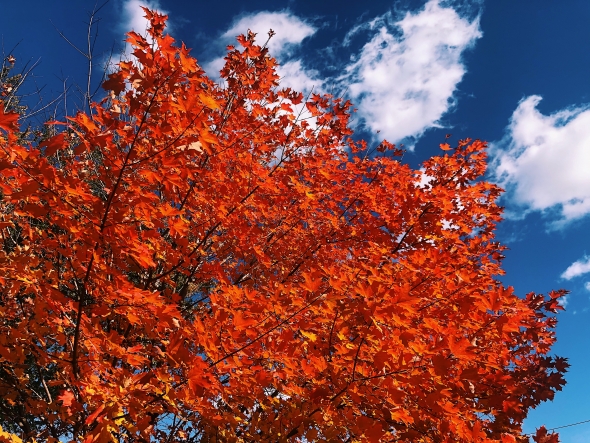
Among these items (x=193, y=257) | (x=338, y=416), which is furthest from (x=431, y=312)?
(x=193, y=257)

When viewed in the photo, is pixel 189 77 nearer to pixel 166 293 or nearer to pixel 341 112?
pixel 166 293

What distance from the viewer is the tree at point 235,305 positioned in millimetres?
2166

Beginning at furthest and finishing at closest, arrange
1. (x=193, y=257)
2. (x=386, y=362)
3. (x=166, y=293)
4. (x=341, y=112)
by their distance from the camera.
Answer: (x=341, y=112), (x=166, y=293), (x=193, y=257), (x=386, y=362)

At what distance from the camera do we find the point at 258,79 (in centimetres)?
484

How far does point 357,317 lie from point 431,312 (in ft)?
3.17

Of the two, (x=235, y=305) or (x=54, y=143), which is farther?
(x=235, y=305)

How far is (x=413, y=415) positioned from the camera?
238cm

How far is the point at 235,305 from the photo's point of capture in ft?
9.04

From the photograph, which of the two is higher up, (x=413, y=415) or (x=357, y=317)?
(x=357, y=317)

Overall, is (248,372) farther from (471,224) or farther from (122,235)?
(471,224)

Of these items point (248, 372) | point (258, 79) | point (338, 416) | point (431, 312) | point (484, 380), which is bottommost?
point (338, 416)

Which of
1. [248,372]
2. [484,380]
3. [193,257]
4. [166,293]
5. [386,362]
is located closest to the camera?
[386,362]

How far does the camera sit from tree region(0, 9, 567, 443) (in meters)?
2.17

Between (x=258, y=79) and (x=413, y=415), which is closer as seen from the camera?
(x=413, y=415)
